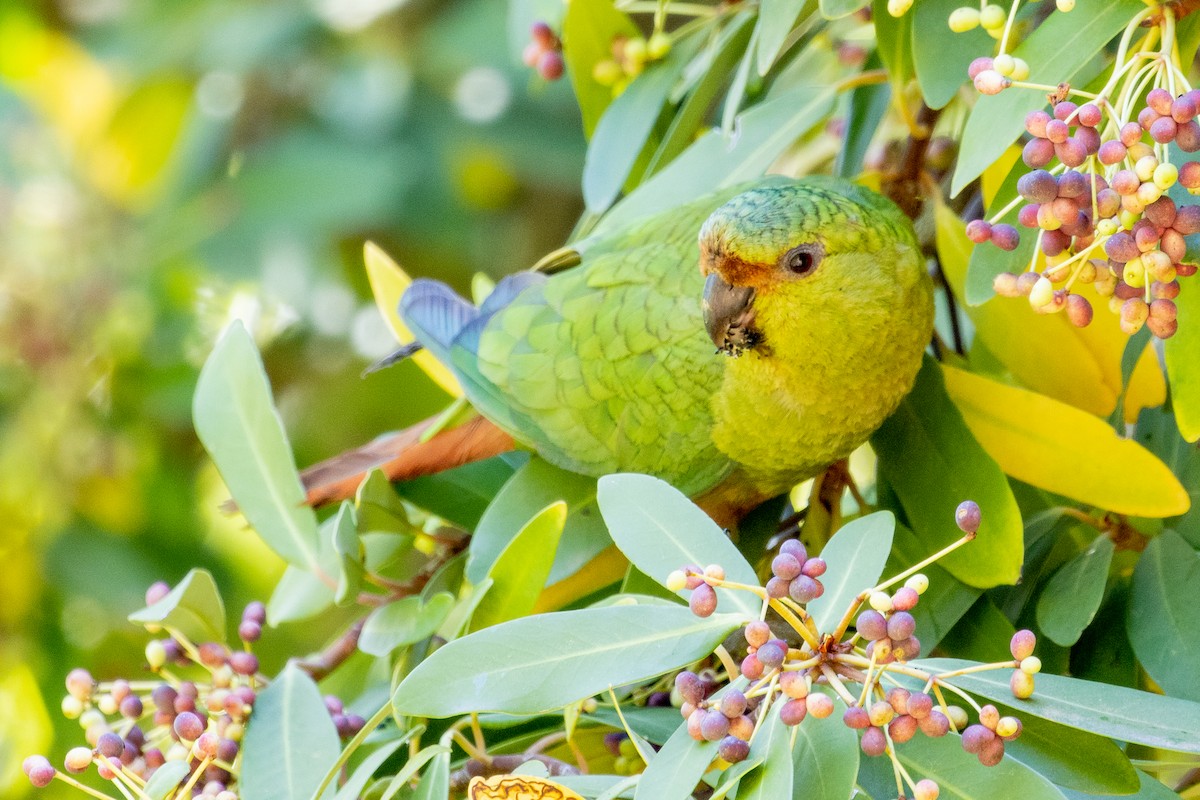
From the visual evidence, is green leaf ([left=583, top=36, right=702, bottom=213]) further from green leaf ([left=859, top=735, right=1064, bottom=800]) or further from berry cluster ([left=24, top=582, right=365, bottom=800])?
green leaf ([left=859, top=735, right=1064, bottom=800])

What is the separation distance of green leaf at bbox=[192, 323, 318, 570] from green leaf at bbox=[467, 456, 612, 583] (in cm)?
18

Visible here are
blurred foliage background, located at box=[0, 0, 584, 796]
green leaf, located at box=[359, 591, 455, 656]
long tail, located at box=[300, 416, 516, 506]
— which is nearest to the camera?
green leaf, located at box=[359, 591, 455, 656]

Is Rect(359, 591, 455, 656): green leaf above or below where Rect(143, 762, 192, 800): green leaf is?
below

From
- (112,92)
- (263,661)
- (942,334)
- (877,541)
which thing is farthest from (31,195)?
(877,541)

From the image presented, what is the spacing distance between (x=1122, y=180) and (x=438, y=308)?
30.9 inches

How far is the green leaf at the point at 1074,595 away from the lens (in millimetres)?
949

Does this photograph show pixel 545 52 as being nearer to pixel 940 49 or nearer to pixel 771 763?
pixel 940 49

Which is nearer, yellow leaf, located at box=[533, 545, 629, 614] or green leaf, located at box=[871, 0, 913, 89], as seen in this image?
green leaf, located at box=[871, 0, 913, 89]

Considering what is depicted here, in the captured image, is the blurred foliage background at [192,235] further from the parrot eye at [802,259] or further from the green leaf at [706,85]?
the parrot eye at [802,259]

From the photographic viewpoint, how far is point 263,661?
91.0 inches

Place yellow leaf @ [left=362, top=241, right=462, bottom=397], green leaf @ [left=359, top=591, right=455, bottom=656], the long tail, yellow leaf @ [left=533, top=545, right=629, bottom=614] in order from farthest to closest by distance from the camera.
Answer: yellow leaf @ [left=362, top=241, right=462, bottom=397] → the long tail → yellow leaf @ [left=533, top=545, right=629, bottom=614] → green leaf @ [left=359, top=591, right=455, bottom=656]

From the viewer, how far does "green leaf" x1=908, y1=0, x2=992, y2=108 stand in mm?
995

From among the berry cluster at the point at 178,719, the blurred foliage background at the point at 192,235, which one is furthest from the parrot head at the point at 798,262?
the blurred foliage background at the point at 192,235

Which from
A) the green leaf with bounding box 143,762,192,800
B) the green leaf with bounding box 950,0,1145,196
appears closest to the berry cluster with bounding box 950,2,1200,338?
the green leaf with bounding box 950,0,1145,196
